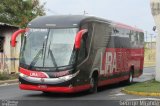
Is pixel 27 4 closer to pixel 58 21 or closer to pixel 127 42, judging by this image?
pixel 127 42

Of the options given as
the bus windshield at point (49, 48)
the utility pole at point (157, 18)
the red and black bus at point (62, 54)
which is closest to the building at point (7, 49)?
the utility pole at point (157, 18)

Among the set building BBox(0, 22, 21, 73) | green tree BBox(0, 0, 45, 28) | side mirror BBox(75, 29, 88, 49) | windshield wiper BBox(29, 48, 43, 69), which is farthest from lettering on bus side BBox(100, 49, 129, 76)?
green tree BBox(0, 0, 45, 28)

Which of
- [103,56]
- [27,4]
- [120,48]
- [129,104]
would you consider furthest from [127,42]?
[27,4]

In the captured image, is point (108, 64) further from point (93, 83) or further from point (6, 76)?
point (6, 76)

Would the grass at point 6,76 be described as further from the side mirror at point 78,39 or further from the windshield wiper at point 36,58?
the side mirror at point 78,39

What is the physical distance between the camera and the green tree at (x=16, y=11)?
40875 millimetres

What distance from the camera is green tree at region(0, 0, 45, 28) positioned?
4088 cm

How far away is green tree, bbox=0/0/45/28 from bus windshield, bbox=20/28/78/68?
71.4ft

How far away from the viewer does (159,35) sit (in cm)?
2628

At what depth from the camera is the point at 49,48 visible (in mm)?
18516

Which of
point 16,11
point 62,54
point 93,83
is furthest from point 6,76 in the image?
point 62,54

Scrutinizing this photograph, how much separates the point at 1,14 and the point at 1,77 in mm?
10725

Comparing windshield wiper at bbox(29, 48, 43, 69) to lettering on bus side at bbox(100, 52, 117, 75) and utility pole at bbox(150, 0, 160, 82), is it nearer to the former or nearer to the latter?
lettering on bus side at bbox(100, 52, 117, 75)

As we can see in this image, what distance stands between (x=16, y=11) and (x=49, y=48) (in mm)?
23312
